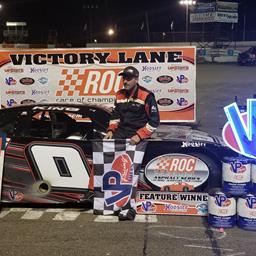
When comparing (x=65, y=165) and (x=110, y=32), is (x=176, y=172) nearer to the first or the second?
(x=65, y=165)

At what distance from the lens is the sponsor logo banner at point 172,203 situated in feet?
17.9

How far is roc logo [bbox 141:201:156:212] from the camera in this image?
18.2ft

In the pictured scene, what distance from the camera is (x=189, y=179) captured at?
5.50m

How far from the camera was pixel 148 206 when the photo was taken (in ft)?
18.2

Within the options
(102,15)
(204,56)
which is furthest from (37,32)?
(204,56)

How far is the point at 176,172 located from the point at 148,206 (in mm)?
508

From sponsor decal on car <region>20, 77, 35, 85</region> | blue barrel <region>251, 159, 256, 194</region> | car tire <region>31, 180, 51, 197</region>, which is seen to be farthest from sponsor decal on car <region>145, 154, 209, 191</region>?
sponsor decal on car <region>20, 77, 35, 85</region>

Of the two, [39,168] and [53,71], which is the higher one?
[53,71]

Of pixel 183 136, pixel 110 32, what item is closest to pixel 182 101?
pixel 183 136

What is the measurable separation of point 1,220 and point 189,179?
216 cm

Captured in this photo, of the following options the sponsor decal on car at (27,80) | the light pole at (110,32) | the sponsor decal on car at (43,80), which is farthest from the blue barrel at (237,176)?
the light pole at (110,32)

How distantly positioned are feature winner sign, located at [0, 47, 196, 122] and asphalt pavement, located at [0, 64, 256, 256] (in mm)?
4511

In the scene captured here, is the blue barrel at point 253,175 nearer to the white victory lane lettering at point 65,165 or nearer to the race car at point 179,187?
the race car at point 179,187

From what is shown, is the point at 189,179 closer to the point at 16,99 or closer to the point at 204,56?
the point at 16,99
